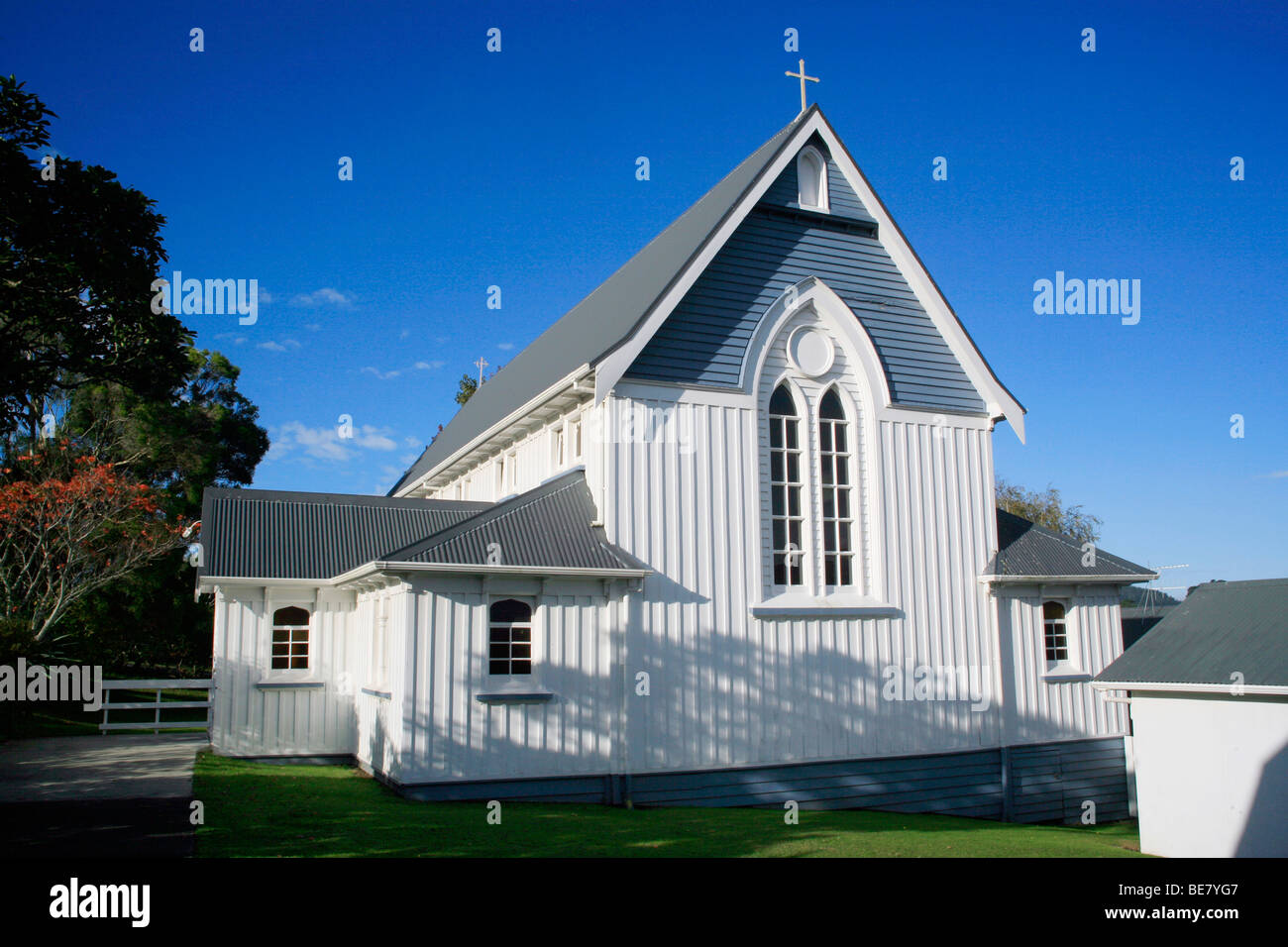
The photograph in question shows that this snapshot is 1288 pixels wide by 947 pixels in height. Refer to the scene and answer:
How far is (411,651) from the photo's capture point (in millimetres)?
13984

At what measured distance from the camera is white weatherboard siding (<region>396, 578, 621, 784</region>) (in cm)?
→ 1402

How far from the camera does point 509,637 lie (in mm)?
14805

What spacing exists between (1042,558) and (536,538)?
10676 mm

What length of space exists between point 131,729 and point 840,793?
59.7ft

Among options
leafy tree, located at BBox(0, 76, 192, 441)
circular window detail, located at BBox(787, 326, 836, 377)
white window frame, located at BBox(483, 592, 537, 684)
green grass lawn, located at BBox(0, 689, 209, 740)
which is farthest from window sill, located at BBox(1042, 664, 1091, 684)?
green grass lawn, located at BBox(0, 689, 209, 740)

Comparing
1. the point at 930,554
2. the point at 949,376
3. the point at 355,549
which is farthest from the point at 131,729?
the point at 949,376

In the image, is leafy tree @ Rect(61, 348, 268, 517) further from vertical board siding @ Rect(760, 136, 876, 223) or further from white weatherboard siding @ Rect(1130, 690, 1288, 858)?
white weatherboard siding @ Rect(1130, 690, 1288, 858)

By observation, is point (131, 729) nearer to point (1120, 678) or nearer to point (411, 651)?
point (411, 651)

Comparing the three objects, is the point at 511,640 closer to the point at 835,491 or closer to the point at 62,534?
the point at 835,491

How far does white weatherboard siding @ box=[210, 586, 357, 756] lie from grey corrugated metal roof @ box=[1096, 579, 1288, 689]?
13.4 m

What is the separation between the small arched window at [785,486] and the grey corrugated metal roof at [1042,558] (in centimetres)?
426

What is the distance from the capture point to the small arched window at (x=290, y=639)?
18312mm

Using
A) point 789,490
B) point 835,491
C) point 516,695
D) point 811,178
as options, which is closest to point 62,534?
point 516,695

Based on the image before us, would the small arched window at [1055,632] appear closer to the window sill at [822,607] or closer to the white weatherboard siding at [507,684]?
the window sill at [822,607]
